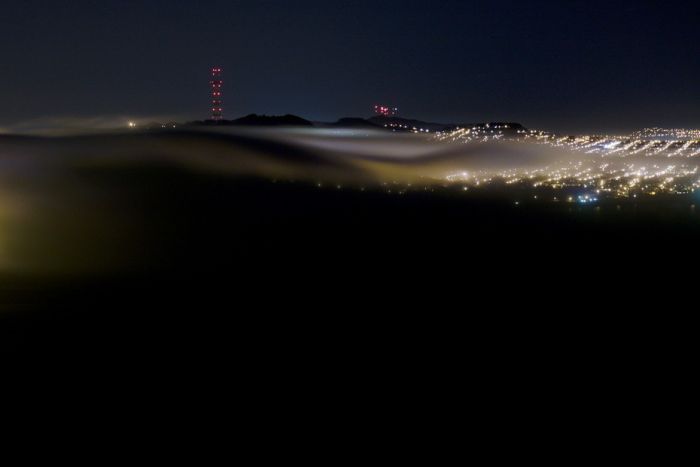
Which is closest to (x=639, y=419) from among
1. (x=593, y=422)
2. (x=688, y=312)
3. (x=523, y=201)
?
(x=593, y=422)

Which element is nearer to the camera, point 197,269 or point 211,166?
point 197,269

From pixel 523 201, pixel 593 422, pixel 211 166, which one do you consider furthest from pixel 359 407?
pixel 523 201

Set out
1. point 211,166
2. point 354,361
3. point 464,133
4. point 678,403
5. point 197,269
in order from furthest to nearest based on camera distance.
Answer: point 464,133
point 211,166
point 197,269
point 354,361
point 678,403

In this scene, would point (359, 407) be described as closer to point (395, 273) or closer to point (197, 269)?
point (197, 269)

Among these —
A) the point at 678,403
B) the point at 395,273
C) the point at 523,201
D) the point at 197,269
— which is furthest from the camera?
the point at 523,201

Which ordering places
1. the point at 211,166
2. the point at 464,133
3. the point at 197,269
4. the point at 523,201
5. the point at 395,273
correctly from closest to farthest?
the point at 197,269 → the point at 395,273 → the point at 211,166 → the point at 523,201 → the point at 464,133

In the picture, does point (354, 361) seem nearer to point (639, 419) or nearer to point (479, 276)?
point (639, 419)

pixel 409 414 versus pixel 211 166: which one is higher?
pixel 211 166

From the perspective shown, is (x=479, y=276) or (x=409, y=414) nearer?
(x=409, y=414)

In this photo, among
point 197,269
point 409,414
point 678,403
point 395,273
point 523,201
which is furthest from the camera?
point 523,201
